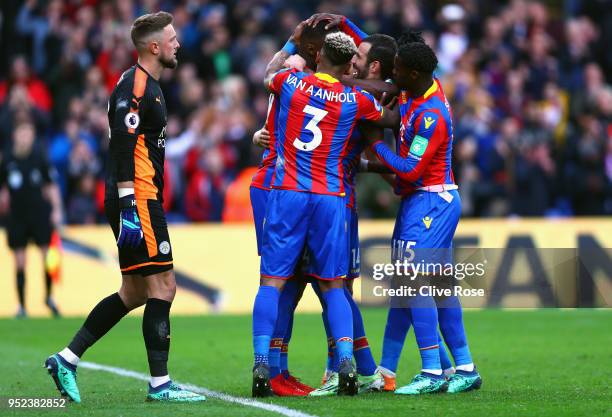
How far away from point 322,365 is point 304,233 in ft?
9.65

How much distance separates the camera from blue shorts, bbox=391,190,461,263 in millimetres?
8750

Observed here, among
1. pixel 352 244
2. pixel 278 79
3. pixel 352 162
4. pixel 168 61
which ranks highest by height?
pixel 168 61

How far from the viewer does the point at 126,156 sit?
8.23 meters

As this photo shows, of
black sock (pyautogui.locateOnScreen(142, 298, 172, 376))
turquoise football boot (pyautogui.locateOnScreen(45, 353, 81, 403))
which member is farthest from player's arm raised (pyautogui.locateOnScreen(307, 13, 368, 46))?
turquoise football boot (pyautogui.locateOnScreen(45, 353, 81, 403))

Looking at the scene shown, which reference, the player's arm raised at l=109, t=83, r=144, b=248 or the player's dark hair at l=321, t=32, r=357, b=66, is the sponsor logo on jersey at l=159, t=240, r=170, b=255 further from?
the player's dark hair at l=321, t=32, r=357, b=66

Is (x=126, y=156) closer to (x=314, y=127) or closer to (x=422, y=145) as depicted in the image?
(x=314, y=127)

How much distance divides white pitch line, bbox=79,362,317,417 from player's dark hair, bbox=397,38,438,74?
253cm

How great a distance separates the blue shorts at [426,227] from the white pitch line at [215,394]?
1.50 meters

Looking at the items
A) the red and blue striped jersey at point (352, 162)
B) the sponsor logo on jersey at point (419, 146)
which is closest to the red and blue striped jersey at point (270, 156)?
the red and blue striped jersey at point (352, 162)

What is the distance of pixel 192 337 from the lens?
1414 cm

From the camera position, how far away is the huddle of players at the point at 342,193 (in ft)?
27.9

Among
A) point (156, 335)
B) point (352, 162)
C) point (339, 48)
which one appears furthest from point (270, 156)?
point (156, 335)

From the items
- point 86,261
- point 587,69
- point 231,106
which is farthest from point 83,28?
point 587,69

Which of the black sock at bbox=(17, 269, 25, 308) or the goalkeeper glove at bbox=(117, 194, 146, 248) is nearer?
the goalkeeper glove at bbox=(117, 194, 146, 248)
